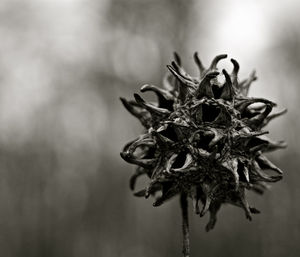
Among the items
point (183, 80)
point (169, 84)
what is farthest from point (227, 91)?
point (169, 84)

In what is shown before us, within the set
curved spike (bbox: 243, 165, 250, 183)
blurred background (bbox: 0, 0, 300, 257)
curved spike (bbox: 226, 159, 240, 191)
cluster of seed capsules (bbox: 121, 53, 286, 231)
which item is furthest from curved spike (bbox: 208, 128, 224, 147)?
blurred background (bbox: 0, 0, 300, 257)

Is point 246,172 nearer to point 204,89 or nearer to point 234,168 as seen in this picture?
point 234,168

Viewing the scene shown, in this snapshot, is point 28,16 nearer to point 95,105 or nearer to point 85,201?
point 95,105

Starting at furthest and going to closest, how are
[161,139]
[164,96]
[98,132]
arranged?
1. [98,132]
2. [164,96]
3. [161,139]

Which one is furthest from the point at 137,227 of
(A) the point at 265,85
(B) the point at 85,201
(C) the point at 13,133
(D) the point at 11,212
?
(A) the point at 265,85

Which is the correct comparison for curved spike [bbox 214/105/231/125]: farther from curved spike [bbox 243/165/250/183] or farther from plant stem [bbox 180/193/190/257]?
plant stem [bbox 180/193/190/257]

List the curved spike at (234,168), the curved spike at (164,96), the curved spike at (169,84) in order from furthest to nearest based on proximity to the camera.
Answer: the curved spike at (169,84) → the curved spike at (164,96) → the curved spike at (234,168)

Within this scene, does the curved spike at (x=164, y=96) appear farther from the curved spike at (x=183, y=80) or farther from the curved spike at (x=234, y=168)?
the curved spike at (x=234, y=168)

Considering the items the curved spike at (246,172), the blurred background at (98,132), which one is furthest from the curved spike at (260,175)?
the blurred background at (98,132)
